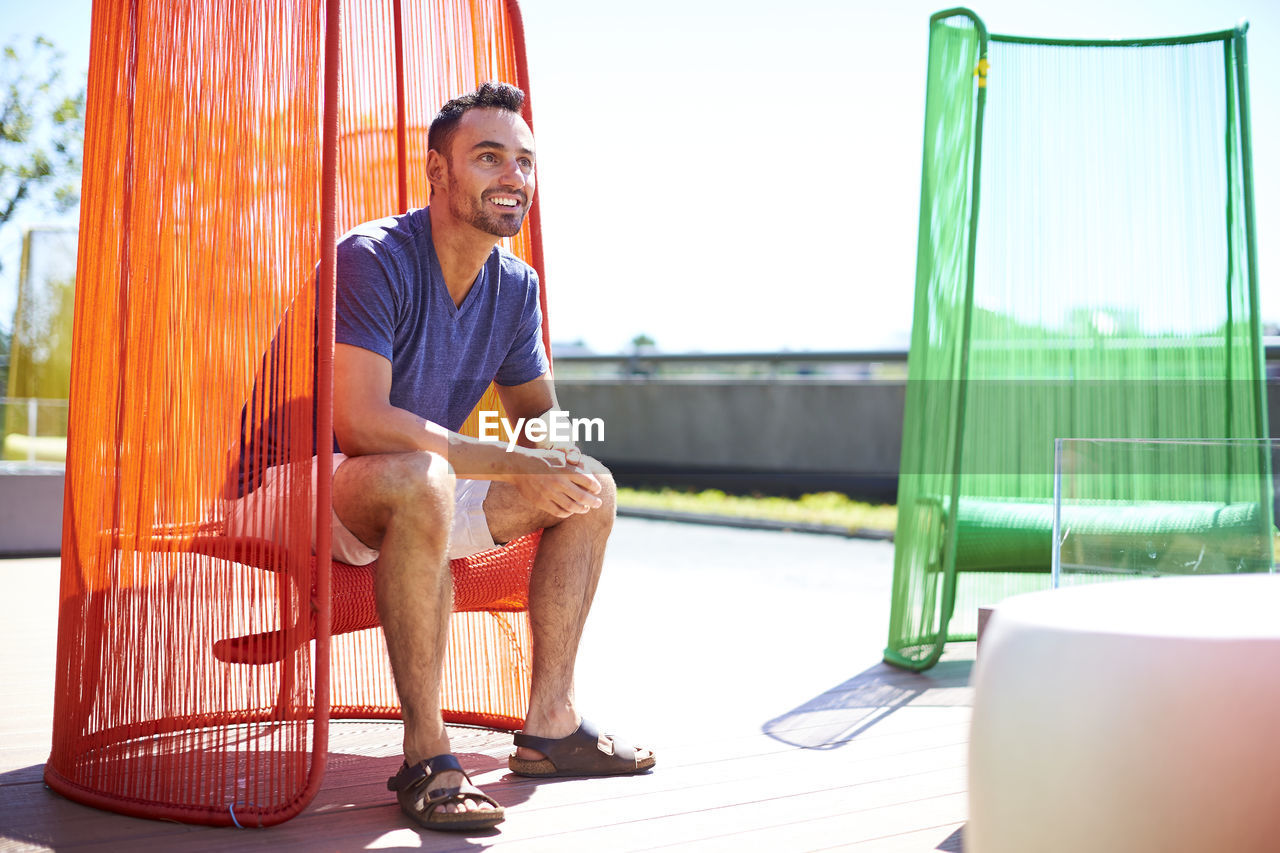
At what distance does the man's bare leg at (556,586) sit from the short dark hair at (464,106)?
0.66 meters

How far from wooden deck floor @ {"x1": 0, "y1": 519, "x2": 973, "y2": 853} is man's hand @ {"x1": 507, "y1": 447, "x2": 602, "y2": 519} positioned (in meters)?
0.49

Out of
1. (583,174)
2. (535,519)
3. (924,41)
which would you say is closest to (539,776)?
(535,519)

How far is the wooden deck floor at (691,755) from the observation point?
1.70 m

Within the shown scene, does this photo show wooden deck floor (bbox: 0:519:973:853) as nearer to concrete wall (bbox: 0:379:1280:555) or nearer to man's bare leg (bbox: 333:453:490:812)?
man's bare leg (bbox: 333:453:490:812)

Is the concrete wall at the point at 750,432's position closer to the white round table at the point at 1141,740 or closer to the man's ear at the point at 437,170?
the man's ear at the point at 437,170

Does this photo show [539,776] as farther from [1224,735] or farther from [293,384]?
[1224,735]

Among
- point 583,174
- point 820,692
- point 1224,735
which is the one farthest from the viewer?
point 583,174

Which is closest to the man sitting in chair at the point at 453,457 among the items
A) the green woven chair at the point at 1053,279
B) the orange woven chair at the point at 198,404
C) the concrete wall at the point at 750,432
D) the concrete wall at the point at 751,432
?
the orange woven chair at the point at 198,404

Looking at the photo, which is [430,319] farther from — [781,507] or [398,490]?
[781,507]

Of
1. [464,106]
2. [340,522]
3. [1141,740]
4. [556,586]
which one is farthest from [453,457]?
[1141,740]

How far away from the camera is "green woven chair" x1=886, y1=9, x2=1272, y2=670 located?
3105 millimetres

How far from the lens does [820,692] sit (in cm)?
278

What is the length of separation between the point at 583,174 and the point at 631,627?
541 inches

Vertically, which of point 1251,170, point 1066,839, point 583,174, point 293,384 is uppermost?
point 583,174
